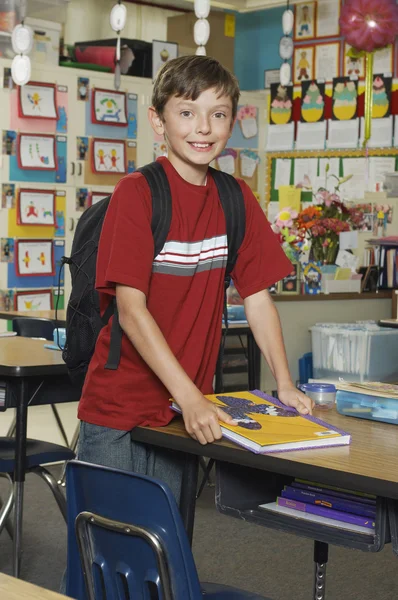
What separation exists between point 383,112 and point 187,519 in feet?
22.8

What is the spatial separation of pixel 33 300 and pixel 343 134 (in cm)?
326

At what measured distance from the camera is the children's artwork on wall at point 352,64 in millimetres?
8719

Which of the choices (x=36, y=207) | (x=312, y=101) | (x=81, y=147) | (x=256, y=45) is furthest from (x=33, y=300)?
(x=256, y=45)

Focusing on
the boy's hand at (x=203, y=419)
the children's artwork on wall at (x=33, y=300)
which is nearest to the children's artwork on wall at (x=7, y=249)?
the children's artwork on wall at (x=33, y=300)

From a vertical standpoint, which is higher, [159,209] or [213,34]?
[213,34]

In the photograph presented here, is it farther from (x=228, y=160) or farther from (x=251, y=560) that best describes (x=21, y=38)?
(x=251, y=560)

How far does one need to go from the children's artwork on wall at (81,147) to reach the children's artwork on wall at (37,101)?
0.87ft

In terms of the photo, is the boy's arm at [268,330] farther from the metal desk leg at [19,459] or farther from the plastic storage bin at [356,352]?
the plastic storage bin at [356,352]

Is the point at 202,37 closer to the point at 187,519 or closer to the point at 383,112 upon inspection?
the point at 383,112

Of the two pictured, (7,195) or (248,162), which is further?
(248,162)

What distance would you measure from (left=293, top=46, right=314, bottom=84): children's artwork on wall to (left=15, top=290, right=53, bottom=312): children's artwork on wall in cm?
345

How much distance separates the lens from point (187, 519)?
2.01 meters

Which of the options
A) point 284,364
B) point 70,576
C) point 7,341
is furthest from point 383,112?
point 70,576

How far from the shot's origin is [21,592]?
1117 millimetres
